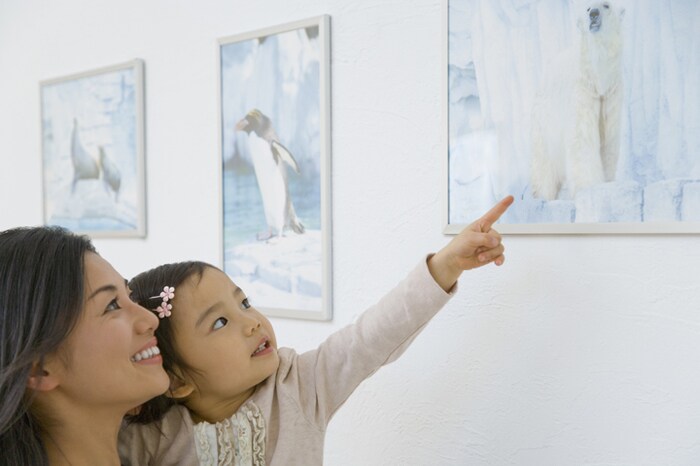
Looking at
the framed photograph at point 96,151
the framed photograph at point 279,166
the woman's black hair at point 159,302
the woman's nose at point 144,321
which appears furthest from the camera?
the framed photograph at point 96,151

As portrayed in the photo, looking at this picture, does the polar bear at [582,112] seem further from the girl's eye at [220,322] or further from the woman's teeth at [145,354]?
the woman's teeth at [145,354]

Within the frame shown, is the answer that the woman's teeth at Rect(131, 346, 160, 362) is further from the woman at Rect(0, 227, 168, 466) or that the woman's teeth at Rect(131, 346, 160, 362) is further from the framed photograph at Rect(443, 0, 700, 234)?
the framed photograph at Rect(443, 0, 700, 234)

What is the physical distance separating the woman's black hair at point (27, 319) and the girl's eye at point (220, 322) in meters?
0.22

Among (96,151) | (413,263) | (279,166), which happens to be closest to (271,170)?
(279,166)

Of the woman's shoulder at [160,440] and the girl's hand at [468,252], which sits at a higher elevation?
the girl's hand at [468,252]

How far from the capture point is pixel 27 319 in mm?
932

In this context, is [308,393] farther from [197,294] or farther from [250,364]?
[197,294]

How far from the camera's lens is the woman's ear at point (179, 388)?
1134 millimetres

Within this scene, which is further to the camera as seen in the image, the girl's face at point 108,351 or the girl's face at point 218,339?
the girl's face at point 218,339

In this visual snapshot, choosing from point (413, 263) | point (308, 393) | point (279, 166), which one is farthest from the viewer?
point (279, 166)

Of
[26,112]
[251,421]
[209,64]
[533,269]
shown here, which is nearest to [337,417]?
[251,421]

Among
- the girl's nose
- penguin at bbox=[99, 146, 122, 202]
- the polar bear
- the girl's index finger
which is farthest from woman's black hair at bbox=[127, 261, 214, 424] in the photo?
penguin at bbox=[99, 146, 122, 202]

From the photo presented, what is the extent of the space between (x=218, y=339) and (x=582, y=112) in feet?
2.19

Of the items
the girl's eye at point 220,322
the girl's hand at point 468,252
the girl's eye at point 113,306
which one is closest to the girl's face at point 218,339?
the girl's eye at point 220,322
